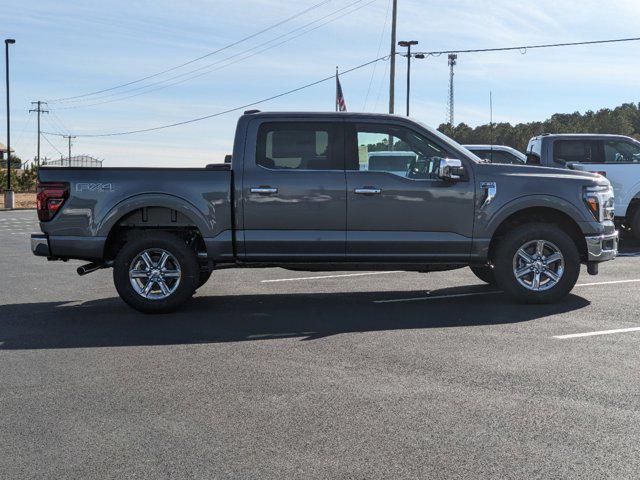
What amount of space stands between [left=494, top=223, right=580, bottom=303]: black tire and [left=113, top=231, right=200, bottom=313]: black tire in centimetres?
336

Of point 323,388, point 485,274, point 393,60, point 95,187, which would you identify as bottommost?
point 323,388

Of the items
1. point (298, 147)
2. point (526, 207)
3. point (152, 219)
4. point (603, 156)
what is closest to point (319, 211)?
point (298, 147)

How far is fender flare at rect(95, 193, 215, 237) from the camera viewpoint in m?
7.91

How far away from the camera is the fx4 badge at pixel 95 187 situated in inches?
312

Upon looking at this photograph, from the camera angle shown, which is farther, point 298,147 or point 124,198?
point 298,147

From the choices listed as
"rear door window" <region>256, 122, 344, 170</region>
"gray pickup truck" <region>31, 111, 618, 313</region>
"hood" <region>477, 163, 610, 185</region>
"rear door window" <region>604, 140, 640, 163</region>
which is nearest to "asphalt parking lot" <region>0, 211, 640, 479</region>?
"gray pickup truck" <region>31, 111, 618, 313</region>

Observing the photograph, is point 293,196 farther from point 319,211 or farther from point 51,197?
point 51,197

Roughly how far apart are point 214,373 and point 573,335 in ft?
10.8

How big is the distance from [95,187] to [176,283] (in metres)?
Answer: 1.31

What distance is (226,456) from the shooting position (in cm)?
388

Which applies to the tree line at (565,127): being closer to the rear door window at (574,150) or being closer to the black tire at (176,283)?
the rear door window at (574,150)

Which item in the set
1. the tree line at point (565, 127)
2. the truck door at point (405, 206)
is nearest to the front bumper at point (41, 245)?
the truck door at point (405, 206)

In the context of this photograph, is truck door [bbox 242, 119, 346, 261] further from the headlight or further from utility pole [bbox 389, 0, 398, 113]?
utility pole [bbox 389, 0, 398, 113]

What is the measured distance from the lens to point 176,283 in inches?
316
